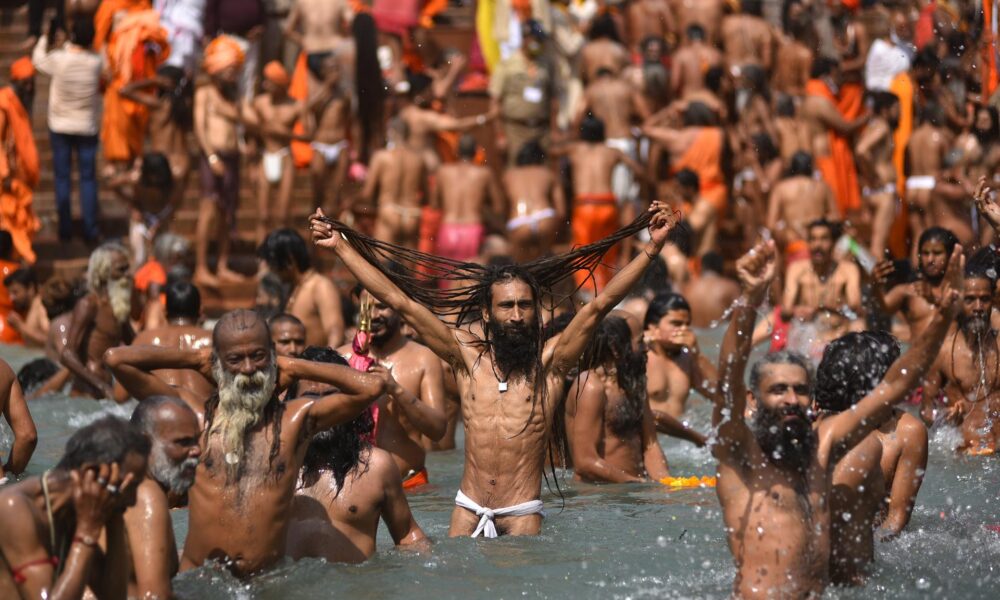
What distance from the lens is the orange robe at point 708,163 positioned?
48.4 feet

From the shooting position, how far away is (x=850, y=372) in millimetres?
5863

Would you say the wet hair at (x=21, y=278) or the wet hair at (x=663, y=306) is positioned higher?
the wet hair at (x=663, y=306)

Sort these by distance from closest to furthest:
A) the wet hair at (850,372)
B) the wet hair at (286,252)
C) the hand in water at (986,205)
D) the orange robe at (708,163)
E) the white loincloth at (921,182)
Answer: the wet hair at (850,372) → the hand in water at (986,205) → the wet hair at (286,252) → the white loincloth at (921,182) → the orange robe at (708,163)

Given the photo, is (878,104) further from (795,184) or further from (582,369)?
(582,369)

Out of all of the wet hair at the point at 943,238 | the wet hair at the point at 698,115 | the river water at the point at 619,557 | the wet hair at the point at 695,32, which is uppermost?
the wet hair at the point at 695,32

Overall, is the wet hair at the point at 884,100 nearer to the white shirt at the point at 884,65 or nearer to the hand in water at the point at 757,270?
the white shirt at the point at 884,65

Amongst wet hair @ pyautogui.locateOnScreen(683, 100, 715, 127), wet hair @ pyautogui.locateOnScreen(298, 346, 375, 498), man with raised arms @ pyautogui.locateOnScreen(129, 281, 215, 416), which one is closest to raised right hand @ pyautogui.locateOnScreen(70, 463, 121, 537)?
wet hair @ pyautogui.locateOnScreen(298, 346, 375, 498)

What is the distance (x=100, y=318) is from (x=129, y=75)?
3905 mm

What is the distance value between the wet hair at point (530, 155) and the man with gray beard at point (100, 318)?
498 centimetres

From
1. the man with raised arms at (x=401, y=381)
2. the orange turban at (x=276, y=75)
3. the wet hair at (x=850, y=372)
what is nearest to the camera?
the wet hair at (x=850, y=372)

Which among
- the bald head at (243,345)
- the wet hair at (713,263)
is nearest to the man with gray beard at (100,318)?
the bald head at (243,345)

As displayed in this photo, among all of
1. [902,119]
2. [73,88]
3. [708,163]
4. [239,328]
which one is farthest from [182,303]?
[902,119]

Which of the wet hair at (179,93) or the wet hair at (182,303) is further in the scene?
the wet hair at (179,93)

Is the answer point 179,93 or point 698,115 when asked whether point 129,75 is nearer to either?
point 179,93
